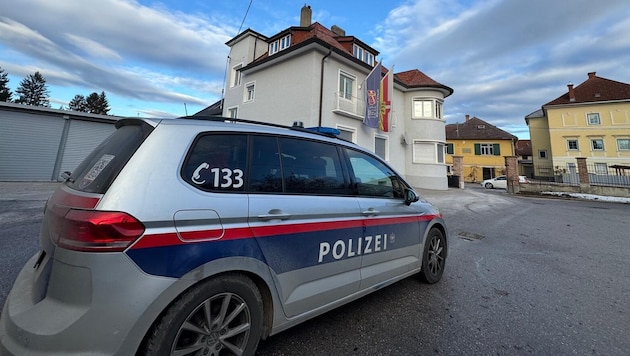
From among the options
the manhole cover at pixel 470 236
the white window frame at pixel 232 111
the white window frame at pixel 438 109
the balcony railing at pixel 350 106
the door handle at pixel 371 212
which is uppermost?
the white window frame at pixel 438 109

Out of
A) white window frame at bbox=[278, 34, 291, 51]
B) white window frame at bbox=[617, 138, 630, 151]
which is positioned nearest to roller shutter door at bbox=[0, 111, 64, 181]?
white window frame at bbox=[278, 34, 291, 51]

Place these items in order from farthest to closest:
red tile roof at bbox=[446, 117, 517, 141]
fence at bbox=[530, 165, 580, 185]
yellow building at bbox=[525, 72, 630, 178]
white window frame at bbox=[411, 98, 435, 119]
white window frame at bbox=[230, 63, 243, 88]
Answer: red tile roof at bbox=[446, 117, 517, 141] → yellow building at bbox=[525, 72, 630, 178] → white window frame at bbox=[230, 63, 243, 88] → white window frame at bbox=[411, 98, 435, 119] → fence at bbox=[530, 165, 580, 185]

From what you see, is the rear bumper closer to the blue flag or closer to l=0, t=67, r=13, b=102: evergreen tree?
the blue flag

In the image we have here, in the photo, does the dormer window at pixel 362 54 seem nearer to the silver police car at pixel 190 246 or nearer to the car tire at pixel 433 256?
the car tire at pixel 433 256

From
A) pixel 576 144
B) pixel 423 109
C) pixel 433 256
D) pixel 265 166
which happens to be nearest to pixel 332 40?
pixel 423 109

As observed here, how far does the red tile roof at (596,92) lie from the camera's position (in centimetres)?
3197

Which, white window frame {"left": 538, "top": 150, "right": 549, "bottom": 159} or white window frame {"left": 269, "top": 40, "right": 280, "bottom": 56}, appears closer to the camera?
white window frame {"left": 269, "top": 40, "right": 280, "bottom": 56}

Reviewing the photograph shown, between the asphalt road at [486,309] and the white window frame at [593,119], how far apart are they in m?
40.5

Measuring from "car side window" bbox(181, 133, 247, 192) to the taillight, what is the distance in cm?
40

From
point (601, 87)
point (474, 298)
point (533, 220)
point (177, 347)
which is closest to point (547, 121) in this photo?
point (601, 87)

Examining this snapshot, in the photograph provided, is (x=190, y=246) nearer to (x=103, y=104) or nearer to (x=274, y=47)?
(x=274, y=47)

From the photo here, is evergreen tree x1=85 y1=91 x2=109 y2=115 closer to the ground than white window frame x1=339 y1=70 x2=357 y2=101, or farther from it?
farther from it

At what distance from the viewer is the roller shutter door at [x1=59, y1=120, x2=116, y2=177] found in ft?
48.7

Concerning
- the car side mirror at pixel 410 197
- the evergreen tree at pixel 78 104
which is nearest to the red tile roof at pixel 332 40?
the car side mirror at pixel 410 197
